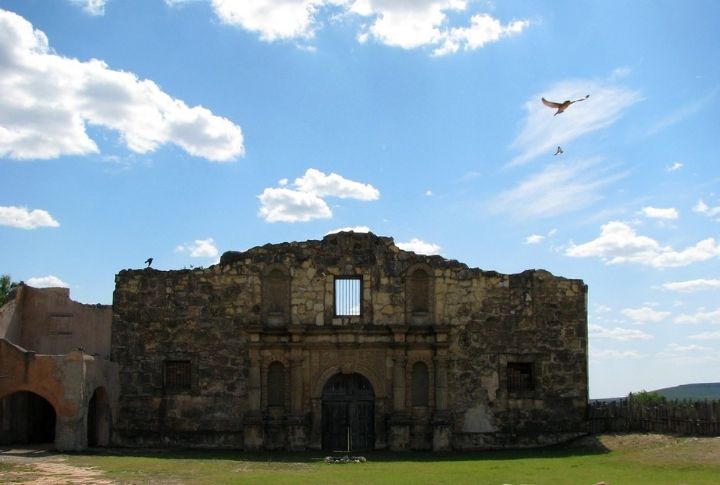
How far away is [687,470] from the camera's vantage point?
67.8 ft

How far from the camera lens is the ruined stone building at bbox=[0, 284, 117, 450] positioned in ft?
82.3

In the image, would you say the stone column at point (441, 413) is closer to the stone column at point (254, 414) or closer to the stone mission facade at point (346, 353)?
the stone mission facade at point (346, 353)

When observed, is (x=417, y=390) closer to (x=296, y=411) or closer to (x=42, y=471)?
(x=296, y=411)

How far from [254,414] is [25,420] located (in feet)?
24.9

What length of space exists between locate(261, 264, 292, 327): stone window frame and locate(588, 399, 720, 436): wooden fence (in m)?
10.4

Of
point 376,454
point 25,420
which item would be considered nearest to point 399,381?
point 376,454

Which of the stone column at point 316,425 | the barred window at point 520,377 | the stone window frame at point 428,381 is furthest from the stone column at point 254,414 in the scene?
the barred window at point 520,377

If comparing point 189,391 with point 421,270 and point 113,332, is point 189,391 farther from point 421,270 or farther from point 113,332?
point 421,270

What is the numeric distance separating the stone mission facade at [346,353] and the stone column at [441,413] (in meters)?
0.04

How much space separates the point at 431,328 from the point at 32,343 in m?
13.7

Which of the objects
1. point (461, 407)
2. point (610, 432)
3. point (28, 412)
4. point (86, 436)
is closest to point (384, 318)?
point (461, 407)

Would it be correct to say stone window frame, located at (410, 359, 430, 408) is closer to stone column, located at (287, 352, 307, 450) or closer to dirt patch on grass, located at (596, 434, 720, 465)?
stone column, located at (287, 352, 307, 450)

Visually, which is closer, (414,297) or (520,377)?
(520,377)

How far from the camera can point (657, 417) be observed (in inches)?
1053
